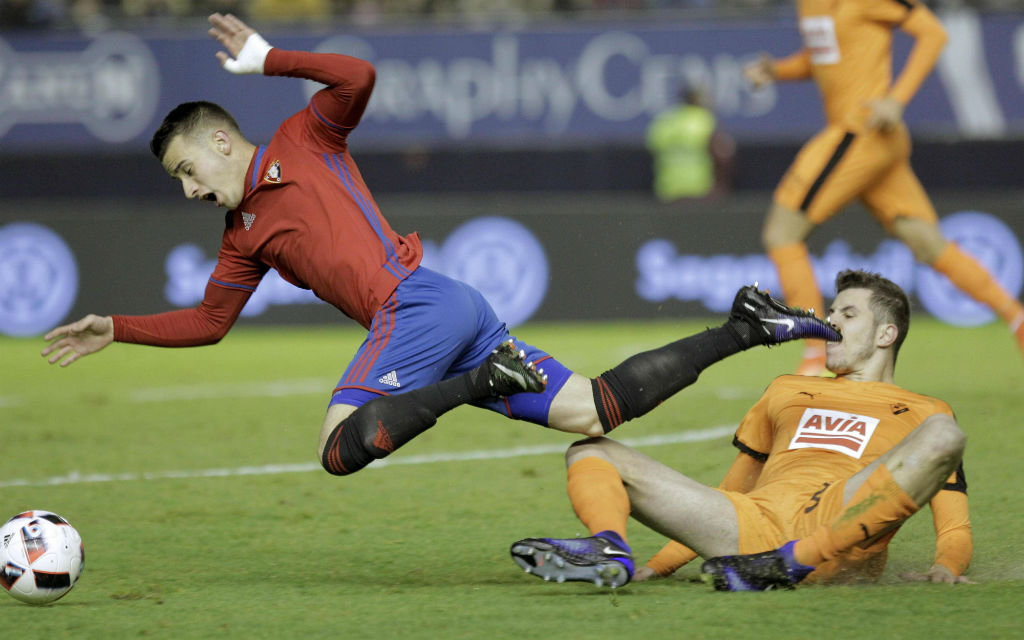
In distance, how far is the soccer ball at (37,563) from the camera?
3629 millimetres

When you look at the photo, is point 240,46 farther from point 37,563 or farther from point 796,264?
point 796,264

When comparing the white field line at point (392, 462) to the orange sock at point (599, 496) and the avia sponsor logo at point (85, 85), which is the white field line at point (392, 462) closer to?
the orange sock at point (599, 496)

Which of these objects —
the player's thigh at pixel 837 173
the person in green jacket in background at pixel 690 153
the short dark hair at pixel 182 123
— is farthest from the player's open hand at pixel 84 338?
the person in green jacket in background at pixel 690 153

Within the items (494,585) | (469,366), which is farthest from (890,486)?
(469,366)

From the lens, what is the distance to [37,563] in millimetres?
3637

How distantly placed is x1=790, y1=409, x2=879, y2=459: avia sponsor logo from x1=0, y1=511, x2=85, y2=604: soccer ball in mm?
2193

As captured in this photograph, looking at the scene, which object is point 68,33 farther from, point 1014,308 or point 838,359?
point 838,359

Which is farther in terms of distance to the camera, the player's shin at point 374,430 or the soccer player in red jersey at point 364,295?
the soccer player in red jersey at point 364,295

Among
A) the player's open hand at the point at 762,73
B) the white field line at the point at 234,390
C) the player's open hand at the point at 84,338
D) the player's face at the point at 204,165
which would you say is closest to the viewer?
the player's face at the point at 204,165

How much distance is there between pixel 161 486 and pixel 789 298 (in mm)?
3289

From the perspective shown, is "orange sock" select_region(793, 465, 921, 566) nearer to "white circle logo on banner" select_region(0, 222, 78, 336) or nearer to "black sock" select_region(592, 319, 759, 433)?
"black sock" select_region(592, 319, 759, 433)

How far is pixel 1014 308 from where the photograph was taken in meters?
6.74

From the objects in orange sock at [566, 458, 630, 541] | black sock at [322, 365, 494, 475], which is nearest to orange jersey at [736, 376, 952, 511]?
orange sock at [566, 458, 630, 541]

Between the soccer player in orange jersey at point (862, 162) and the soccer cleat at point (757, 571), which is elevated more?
the soccer player in orange jersey at point (862, 162)
